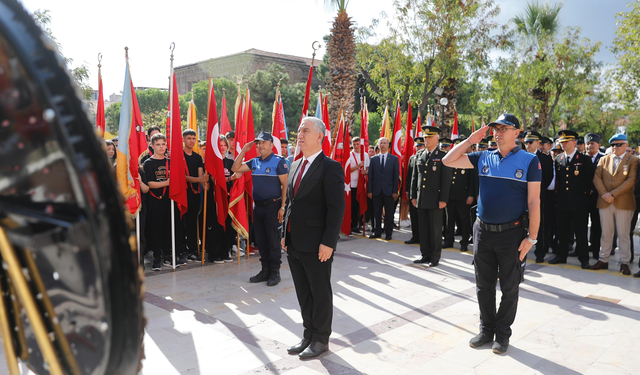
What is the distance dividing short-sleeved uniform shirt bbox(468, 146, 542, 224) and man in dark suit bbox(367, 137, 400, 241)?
5.73 meters

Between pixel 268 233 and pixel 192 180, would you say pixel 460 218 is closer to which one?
pixel 268 233

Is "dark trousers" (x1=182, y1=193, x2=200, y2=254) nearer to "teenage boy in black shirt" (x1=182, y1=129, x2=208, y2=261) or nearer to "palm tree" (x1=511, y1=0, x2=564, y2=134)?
"teenage boy in black shirt" (x1=182, y1=129, x2=208, y2=261)

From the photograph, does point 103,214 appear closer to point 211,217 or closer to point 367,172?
point 211,217

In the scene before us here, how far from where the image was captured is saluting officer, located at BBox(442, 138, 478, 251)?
29.0 feet

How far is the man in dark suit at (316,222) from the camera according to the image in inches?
150

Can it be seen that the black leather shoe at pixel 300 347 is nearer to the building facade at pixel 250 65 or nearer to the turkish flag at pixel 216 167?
the turkish flag at pixel 216 167

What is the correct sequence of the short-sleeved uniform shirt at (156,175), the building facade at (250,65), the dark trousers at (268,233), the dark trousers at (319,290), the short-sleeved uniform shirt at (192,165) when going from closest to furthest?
the dark trousers at (319,290)
the dark trousers at (268,233)
the short-sleeved uniform shirt at (156,175)
the short-sleeved uniform shirt at (192,165)
the building facade at (250,65)

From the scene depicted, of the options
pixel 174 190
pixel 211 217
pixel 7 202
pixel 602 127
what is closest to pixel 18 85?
pixel 7 202

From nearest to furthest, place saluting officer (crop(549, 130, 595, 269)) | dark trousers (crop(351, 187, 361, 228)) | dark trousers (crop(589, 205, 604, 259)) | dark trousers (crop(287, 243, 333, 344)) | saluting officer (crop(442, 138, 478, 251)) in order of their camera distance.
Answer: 1. dark trousers (crop(287, 243, 333, 344))
2. saluting officer (crop(549, 130, 595, 269))
3. dark trousers (crop(589, 205, 604, 259))
4. saluting officer (crop(442, 138, 478, 251))
5. dark trousers (crop(351, 187, 361, 228))

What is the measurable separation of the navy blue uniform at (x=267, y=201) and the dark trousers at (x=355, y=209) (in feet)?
14.5

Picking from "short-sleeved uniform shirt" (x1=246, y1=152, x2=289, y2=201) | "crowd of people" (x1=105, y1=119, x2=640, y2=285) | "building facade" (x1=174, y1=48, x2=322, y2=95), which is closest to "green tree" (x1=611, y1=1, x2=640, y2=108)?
"crowd of people" (x1=105, y1=119, x2=640, y2=285)

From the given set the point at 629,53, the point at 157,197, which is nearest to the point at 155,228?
the point at 157,197

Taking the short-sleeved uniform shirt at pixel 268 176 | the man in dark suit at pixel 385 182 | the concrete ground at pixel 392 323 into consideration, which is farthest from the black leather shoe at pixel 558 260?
the short-sleeved uniform shirt at pixel 268 176

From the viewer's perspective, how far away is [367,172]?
35.6ft
